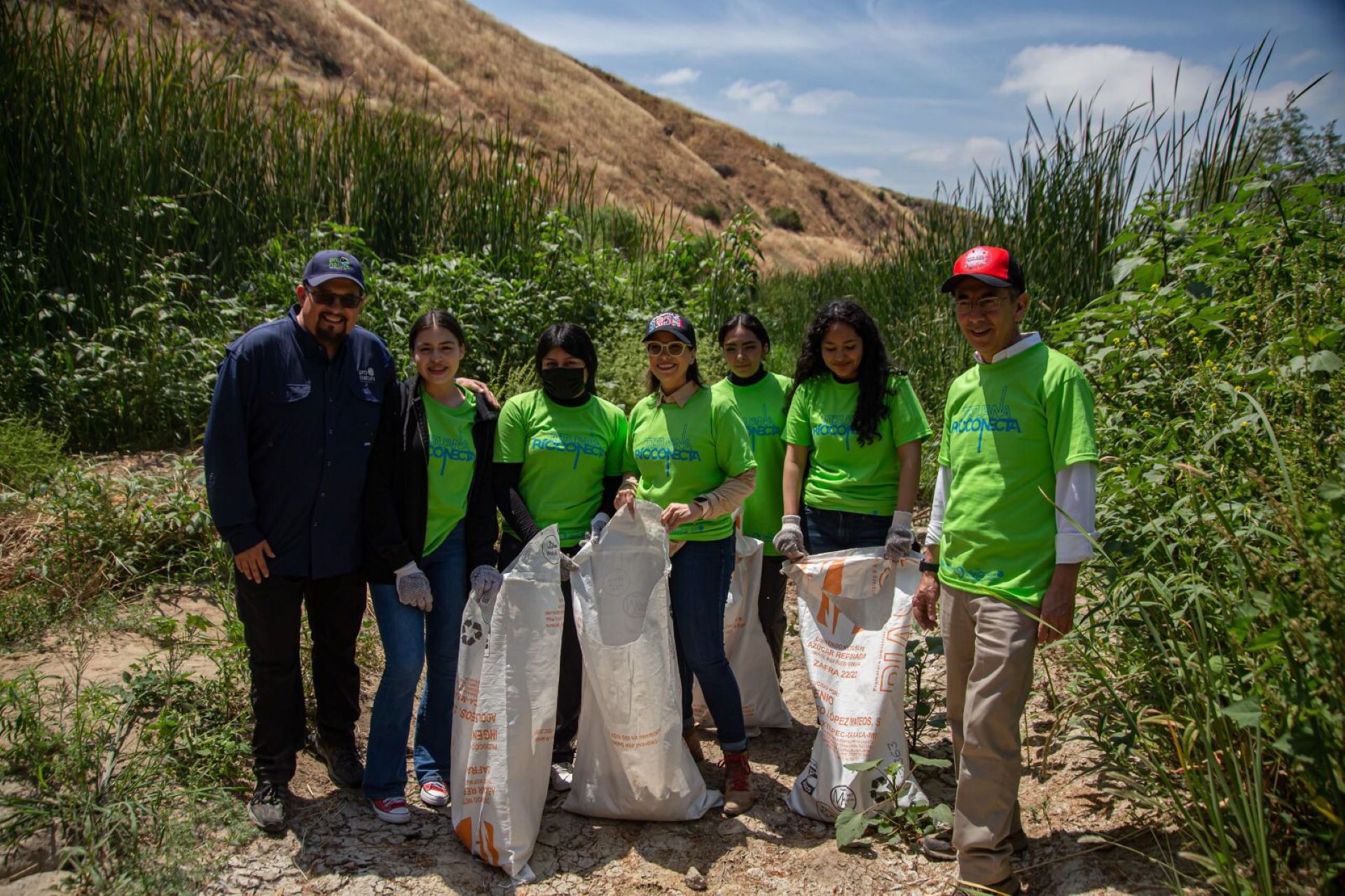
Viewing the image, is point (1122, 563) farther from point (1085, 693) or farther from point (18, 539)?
point (18, 539)

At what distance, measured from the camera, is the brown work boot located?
3227 millimetres

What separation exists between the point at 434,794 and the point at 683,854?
0.95 meters

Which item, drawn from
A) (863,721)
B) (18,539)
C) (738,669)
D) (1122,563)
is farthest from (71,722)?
(1122,563)

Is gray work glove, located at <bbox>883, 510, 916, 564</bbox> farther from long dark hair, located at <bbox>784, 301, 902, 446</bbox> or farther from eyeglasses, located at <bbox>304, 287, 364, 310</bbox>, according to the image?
eyeglasses, located at <bbox>304, 287, 364, 310</bbox>

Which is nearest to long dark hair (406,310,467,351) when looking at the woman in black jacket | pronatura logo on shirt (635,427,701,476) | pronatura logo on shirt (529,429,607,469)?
the woman in black jacket

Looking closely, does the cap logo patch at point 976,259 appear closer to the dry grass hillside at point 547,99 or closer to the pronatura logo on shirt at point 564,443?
the pronatura logo on shirt at point 564,443

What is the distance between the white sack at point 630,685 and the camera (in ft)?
10.1

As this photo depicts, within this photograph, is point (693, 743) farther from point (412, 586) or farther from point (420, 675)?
point (412, 586)

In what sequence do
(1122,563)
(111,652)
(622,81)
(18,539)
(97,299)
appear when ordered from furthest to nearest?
(622,81), (97,299), (18,539), (111,652), (1122,563)

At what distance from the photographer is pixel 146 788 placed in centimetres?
288

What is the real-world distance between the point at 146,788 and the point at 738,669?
230 centimetres

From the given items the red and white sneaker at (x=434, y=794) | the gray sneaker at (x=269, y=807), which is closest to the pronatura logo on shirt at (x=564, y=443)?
the red and white sneaker at (x=434, y=794)

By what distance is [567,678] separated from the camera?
3.52 metres

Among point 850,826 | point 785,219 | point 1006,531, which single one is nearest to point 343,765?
point 850,826
